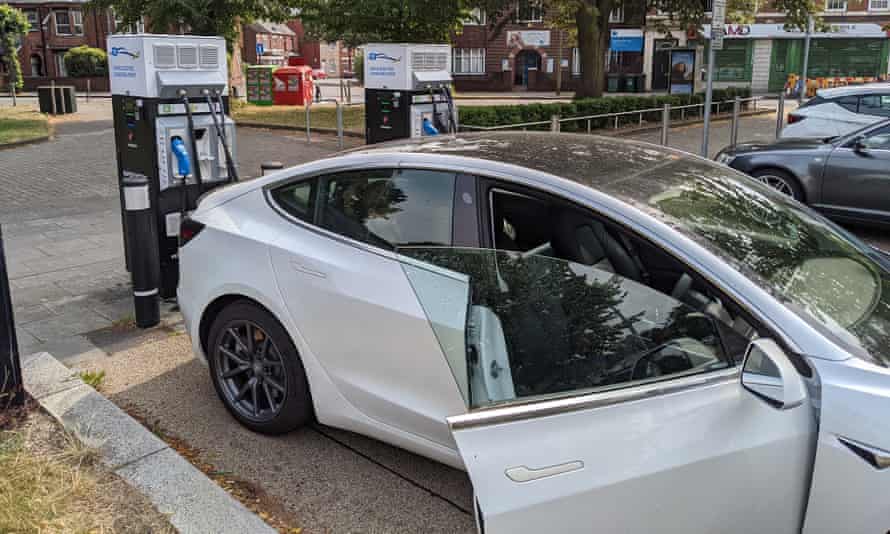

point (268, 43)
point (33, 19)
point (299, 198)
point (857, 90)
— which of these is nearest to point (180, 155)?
point (299, 198)

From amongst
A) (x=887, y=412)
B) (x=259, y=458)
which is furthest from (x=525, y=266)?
(x=259, y=458)

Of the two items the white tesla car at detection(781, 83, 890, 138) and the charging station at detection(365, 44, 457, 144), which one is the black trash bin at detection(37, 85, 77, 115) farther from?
the white tesla car at detection(781, 83, 890, 138)

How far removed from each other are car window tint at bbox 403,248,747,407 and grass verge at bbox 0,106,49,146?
1722cm

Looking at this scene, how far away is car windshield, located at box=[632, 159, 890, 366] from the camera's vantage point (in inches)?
97.6

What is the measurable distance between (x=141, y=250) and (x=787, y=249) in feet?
14.0

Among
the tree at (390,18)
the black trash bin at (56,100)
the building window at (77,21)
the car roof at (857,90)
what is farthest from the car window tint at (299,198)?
the building window at (77,21)

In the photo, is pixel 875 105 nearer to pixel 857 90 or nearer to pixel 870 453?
pixel 857 90

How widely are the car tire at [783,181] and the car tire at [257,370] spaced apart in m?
7.04

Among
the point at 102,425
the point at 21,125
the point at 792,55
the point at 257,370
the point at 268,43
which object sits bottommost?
the point at 102,425

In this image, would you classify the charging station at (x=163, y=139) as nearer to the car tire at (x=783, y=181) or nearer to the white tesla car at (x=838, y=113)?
the car tire at (x=783, y=181)

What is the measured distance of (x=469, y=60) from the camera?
49.4m

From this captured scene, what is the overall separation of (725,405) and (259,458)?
241cm

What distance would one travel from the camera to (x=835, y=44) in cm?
4644

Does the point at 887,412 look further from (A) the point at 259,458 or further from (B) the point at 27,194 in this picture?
(B) the point at 27,194
